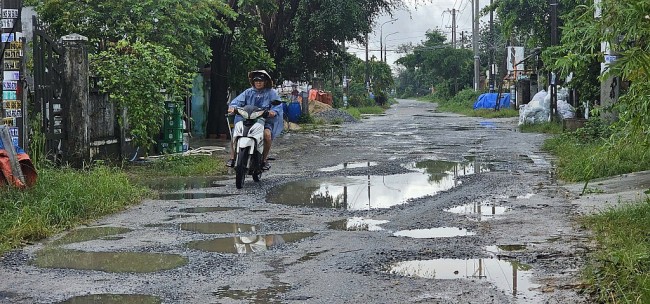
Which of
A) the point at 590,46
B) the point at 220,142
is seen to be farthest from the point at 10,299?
the point at 220,142

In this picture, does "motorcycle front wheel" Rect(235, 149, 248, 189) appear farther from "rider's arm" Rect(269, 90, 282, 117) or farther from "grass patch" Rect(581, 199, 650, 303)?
"grass patch" Rect(581, 199, 650, 303)

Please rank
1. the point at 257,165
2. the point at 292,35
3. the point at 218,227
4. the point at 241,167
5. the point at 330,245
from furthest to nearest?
the point at 292,35 → the point at 257,165 → the point at 241,167 → the point at 218,227 → the point at 330,245

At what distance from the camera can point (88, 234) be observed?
7.45 m

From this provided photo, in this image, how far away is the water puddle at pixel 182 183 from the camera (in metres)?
11.3

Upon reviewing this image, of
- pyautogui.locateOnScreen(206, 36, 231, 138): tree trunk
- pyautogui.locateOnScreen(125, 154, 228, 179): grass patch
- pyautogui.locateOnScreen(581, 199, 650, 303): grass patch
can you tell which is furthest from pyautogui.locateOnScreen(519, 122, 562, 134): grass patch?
pyautogui.locateOnScreen(581, 199, 650, 303): grass patch

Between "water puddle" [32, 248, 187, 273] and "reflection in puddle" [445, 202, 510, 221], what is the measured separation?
327cm

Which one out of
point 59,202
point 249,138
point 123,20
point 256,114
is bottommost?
point 59,202

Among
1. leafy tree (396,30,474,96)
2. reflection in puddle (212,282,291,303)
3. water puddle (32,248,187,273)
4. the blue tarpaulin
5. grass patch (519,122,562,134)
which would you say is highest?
leafy tree (396,30,474,96)

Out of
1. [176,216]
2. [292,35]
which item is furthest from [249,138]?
[292,35]

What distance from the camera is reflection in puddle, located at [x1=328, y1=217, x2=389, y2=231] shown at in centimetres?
766

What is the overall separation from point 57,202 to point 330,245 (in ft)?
10.2

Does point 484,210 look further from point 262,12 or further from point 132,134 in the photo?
point 262,12

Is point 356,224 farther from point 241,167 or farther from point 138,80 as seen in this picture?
point 138,80

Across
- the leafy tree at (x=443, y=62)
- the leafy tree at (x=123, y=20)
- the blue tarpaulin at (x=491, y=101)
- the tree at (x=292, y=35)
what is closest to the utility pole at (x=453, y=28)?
the leafy tree at (x=443, y=62)
